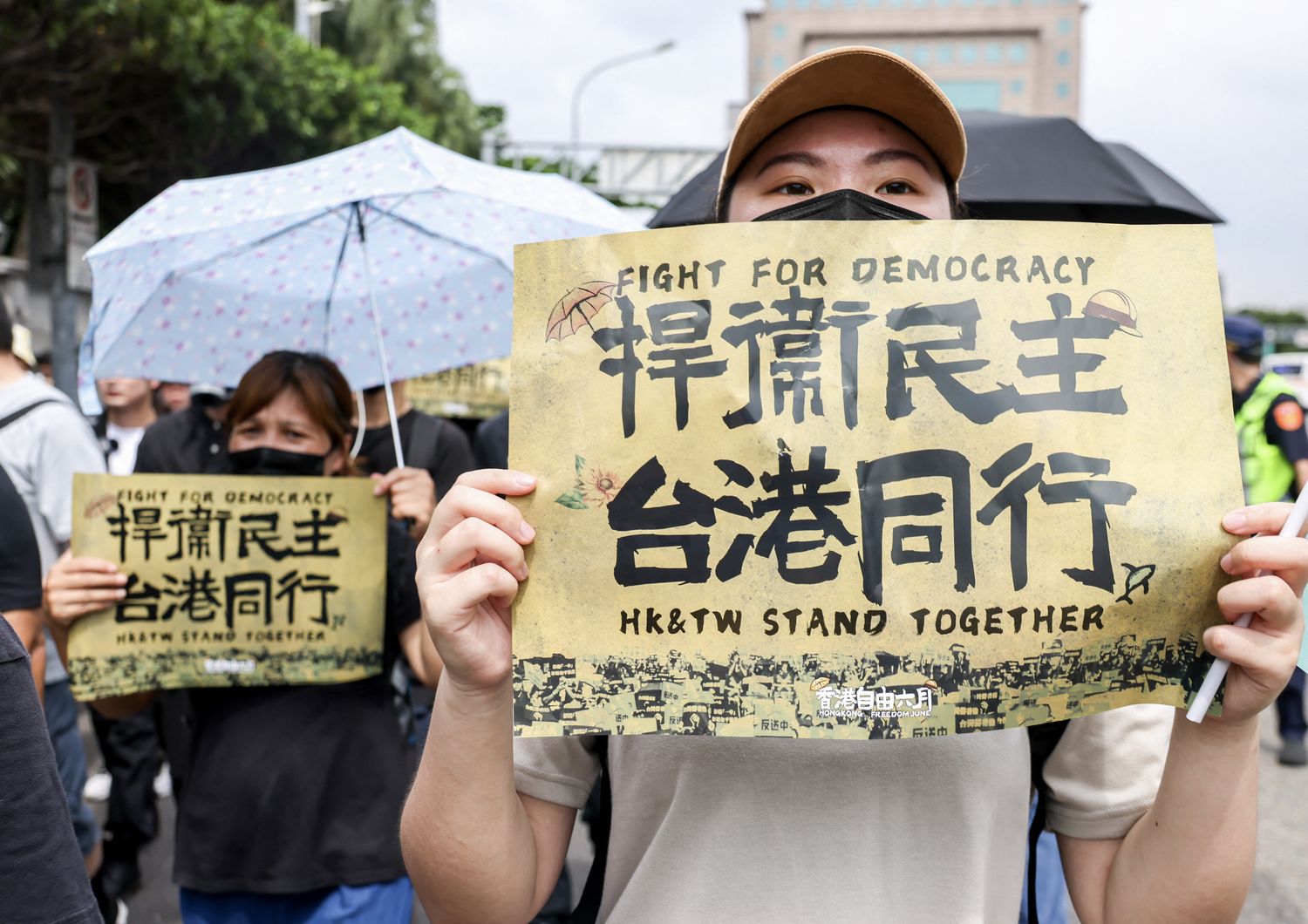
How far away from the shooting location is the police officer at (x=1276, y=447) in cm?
523

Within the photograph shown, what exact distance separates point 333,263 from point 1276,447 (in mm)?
4650

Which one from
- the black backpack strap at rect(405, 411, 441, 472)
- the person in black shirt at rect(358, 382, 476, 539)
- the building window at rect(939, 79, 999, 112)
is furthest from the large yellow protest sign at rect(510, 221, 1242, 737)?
the building window at rect(939, 79, 999, 112)

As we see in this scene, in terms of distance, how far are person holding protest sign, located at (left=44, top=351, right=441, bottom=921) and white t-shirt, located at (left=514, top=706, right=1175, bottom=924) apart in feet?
3.26

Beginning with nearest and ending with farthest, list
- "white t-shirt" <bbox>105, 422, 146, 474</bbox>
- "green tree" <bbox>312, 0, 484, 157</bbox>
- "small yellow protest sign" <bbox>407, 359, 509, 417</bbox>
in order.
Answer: "white t-shirt" <bbox>105, 422, 146, 474</bbox> → "small yellow protest sign" <bbox>407, 359, 509, 417</bbox> → "green tree" <bbox>312, 0, 484, 157</bbox>

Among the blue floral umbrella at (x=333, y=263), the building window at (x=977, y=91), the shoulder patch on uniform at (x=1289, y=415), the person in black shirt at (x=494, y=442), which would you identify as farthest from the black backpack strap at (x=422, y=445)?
the building window at (x=977, y=91)

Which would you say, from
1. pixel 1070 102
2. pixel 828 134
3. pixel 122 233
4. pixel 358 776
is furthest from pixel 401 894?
pixel 1070 102

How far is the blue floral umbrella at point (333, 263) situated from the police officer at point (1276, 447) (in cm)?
387

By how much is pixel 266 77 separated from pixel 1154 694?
13.5 meters

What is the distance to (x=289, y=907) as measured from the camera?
2.33m

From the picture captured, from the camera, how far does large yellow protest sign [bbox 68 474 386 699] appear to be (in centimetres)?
234

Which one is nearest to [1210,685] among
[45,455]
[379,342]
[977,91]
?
[379,342]

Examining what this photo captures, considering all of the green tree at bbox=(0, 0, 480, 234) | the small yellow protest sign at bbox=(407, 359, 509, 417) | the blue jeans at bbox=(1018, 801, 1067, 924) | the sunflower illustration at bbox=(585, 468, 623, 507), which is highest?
the green tree at bbox=(0, 0, 480, 234)

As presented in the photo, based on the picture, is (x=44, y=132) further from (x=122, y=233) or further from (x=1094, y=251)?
(x=1094, y=251)

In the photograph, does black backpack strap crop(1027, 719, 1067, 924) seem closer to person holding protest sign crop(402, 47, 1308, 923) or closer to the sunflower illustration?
person holding protest sign crop(402, 47, 1308, 923)
